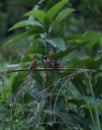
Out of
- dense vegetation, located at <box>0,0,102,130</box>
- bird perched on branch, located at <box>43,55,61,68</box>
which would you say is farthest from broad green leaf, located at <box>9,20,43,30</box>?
bird perched on branch, located at <box>43,55,61,68</box>

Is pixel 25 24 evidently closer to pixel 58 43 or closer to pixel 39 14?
pixel 39 14

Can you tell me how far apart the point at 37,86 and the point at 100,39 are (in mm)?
578

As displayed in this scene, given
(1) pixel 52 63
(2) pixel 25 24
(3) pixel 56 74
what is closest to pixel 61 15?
(2) pixel 25 24

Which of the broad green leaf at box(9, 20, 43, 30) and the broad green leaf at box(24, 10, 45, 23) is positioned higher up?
the broad green leaf at box(24, 10, 45, 23)

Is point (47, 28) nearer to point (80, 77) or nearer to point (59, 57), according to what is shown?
point (59, 57)

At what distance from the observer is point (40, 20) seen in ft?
8.93

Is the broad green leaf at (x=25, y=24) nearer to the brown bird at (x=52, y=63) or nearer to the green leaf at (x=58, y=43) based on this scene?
the green leaf at (x=58, y=43)

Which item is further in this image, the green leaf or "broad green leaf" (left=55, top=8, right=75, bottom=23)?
"broad green leaf" (left=55, top=8, right=75, bottom=23)

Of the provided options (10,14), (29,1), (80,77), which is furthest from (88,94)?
(10,14)

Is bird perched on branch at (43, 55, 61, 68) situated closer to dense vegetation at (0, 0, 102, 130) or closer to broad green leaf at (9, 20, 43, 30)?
dense vegetation at (0, 0, 102, 130)

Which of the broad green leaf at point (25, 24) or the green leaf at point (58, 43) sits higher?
the broad green leaf at point (25, 24)

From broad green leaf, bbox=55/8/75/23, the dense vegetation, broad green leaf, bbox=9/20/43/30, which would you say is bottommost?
the dense vegetation

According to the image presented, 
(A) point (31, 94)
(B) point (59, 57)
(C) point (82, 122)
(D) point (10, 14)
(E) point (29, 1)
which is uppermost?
(D) point (10, 14)

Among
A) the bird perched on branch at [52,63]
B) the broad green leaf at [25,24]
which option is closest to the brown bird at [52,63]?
the bird perched on branch at [52,63]
